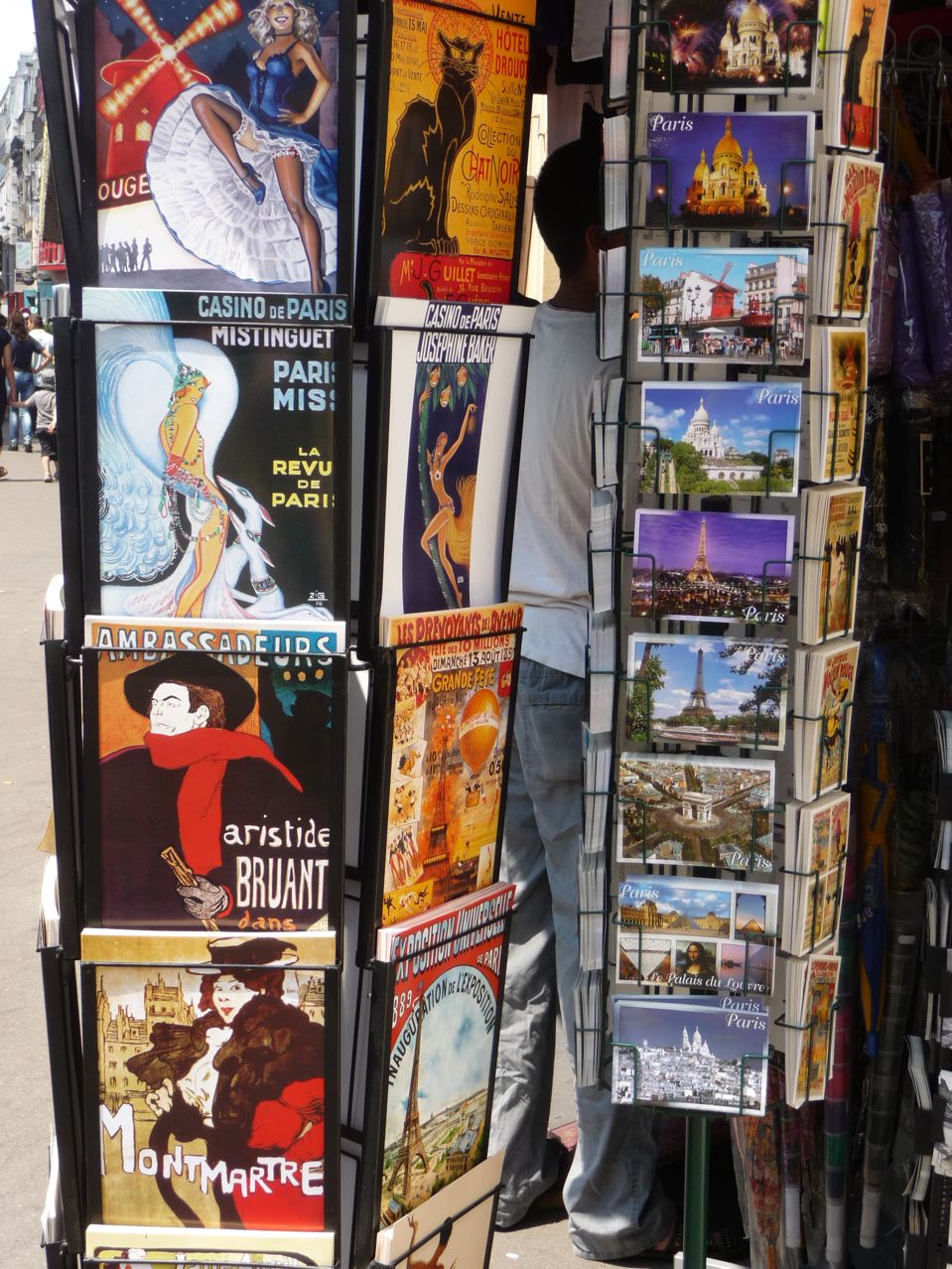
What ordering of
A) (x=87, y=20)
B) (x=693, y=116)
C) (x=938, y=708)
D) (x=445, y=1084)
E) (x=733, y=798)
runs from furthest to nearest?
(x=938, y=708) < (x=445, y=1084) < (x=733, y=798) < (x=693, y=116) < (x=87, y=20)

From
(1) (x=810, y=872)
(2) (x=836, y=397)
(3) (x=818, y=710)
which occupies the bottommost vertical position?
(1) (x=810, y=872)

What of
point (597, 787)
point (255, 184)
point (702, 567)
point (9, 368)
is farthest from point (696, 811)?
point (9, 368)

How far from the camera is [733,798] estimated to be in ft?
6.55

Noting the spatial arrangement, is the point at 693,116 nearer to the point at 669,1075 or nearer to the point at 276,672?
the point at 276,672

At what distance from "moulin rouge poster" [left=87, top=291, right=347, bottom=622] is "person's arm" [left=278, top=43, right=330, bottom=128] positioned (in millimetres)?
240

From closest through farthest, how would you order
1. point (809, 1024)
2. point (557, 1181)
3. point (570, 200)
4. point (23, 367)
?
point (809, 1024) → point (570, 200) → point (557, 1181) → point (23, 367)

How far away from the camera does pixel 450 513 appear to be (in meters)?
1.99

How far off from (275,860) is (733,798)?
64 cm

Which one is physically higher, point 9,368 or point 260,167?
point 9,368

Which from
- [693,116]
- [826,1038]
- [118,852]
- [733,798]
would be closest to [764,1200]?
[826,1038]

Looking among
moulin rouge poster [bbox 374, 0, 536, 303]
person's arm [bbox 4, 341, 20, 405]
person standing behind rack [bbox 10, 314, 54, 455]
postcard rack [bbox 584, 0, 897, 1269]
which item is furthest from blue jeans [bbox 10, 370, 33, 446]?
postcard rack [bbox 584, 0, 897, 1269]

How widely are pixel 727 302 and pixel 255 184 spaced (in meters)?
0.63

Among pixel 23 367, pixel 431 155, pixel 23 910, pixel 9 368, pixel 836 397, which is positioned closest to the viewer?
pixel 431 155

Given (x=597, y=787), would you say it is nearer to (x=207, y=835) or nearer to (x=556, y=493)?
(x=207, y=835)
